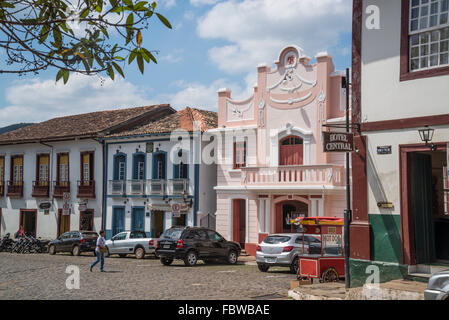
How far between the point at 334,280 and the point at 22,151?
1222 inches

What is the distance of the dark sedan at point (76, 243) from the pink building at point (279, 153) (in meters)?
6.52

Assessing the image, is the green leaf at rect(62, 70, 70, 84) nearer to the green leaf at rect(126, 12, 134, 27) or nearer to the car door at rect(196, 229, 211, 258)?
the green leaf at rect(126, 12, 134, 27)

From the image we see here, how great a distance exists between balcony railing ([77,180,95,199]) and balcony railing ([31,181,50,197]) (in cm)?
325

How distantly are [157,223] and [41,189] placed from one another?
1056 cm

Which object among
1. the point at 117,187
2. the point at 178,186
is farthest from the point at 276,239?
the point at 117,187

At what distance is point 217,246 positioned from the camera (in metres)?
23.1

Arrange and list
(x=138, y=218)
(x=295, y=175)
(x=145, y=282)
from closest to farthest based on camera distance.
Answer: (x=145, y=282), (x=295, y=175), (x=138, y=218)

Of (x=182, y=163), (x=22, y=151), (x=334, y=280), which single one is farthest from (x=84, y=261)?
(x=22, y=151)

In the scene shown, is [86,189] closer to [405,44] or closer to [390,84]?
[390,84]

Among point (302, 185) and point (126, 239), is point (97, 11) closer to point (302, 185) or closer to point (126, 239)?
point (302, 185)

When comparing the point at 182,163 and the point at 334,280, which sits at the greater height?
the point at 182,163

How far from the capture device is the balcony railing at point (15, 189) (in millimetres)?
40062

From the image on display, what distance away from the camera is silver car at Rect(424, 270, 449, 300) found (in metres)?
8.30

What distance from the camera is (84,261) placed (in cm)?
2494
